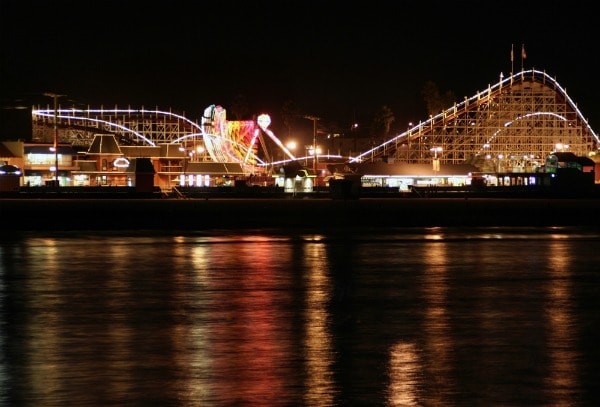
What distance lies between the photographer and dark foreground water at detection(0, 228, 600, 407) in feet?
26.0

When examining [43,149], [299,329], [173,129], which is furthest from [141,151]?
[299,329]

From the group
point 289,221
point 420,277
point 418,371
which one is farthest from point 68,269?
point 289,221

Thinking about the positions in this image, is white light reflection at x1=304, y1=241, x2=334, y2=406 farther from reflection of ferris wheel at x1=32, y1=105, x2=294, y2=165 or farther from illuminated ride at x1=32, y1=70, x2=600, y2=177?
reflection of ferris wheel at x1=32, y1=105, x2=294, y2=165

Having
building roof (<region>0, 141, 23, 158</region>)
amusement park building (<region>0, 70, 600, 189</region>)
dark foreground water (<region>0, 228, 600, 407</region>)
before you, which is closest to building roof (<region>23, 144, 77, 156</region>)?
amusement park building (<region>0, 70, 600, 189</region>)

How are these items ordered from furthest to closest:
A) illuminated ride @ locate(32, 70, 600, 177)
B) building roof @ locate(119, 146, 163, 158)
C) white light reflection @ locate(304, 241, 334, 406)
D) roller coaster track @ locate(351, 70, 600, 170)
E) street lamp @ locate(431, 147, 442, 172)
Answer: building roof @ locate(119, 146, 163, 158) < illuminated ride @ locate(32, 70, 600, 177) < roller coaster track @ locate(351, 70, 600, 170) < street lamp @ locate(431, 147, 442, 172) < white light reflection @ locate(304, 241, 334, 406)

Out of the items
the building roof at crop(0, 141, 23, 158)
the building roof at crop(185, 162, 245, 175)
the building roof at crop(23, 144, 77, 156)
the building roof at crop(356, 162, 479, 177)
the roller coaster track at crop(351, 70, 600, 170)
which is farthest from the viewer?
the building roof at crop(185, 162, 245, 175)

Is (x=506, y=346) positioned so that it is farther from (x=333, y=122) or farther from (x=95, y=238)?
(x=333, y=122)

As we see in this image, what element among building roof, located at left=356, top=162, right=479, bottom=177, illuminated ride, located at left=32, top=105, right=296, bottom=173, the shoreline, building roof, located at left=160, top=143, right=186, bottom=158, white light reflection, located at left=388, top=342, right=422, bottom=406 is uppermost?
illuminated ride, located at left=32, top=105, right=296, bottom=173

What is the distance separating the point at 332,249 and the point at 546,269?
5805 millimetres

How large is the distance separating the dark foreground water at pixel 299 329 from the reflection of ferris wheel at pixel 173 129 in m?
82.6

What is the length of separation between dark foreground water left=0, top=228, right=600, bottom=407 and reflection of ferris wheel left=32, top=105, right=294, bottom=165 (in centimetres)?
8264

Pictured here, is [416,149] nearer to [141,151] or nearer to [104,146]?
[141,151]

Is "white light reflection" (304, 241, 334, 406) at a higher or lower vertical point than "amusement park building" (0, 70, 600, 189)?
lower

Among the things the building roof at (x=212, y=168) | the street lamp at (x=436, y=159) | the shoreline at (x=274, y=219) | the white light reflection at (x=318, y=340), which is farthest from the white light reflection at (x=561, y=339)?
the building roof at (x=212, y=168)
